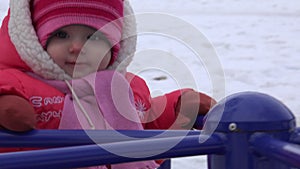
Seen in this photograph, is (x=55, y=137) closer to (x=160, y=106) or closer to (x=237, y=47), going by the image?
(x=160, y=106)

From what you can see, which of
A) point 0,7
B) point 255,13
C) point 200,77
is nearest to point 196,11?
point 255,13

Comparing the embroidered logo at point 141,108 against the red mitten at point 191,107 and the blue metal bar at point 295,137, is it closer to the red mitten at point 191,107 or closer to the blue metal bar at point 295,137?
the red mitten at point 191,107

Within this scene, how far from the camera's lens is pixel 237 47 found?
14.6 feet

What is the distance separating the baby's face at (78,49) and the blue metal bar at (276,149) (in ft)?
1.93

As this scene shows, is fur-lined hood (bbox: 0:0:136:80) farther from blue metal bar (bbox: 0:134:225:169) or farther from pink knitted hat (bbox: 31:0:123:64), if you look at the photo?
blue metal bar (bbox: 0:134:225:169)

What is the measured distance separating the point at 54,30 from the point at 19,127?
29cm

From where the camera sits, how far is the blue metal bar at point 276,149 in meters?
0.99

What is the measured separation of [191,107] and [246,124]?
21.7 inches

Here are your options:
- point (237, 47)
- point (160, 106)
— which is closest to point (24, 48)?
point (160, 106)

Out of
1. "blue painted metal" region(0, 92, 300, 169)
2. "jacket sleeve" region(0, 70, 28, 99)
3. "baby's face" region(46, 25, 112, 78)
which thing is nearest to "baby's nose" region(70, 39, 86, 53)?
"baby's face" region(46, 25, 112, 78)

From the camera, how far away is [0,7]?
5.44 metres

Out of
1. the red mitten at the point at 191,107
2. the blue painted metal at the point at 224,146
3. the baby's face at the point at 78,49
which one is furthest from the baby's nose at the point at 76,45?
the blue painted metal at the point at 224,146

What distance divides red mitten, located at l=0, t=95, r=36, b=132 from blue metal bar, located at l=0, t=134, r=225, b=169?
0.27 meters

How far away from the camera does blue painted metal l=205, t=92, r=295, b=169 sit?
1.07 m
